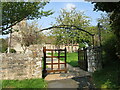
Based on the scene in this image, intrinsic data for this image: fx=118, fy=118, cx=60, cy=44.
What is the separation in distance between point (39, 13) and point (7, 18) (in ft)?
8.56

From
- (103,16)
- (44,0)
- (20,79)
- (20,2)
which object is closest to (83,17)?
(103,16)

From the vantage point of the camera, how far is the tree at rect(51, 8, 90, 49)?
88.3 feet

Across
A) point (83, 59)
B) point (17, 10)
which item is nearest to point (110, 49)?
point (83, 59)

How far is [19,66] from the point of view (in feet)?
21.9

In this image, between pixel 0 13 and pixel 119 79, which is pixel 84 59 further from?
pixel 0 13

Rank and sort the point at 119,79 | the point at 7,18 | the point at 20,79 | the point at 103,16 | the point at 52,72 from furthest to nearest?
the point at 103,16 → the point at 7,18 → the point at 52,72 → the point at 20,79 → the point at 119,79

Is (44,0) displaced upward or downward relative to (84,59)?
upward

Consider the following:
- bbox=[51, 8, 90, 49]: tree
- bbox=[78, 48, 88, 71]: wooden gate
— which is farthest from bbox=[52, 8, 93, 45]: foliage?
bbox=[78, 48, 88, 71]: wooden gate

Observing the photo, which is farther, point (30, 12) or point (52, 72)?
point (30, 12)

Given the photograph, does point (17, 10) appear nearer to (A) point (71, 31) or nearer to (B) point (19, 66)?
(B) point (19, 66)

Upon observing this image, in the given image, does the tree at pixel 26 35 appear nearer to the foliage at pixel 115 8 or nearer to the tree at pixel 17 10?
the tree at pixel 17 10

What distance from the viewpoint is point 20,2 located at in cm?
870

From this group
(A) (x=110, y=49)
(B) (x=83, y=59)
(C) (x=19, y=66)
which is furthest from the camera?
(B) (x=83, y=59)

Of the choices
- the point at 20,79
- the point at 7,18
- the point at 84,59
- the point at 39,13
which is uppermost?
the point at 39,13
